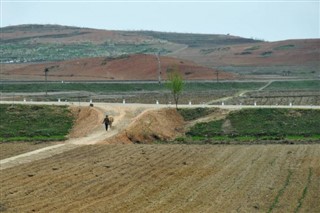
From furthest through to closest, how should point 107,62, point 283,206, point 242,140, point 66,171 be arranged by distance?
1. point 107,62
2. point 242,140
3. point 66,171
4. point 283,206

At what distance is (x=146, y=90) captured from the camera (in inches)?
3563

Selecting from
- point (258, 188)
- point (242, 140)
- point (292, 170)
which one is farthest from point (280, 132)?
point (258, 188)

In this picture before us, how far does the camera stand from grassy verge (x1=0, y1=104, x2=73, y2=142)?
49.3m

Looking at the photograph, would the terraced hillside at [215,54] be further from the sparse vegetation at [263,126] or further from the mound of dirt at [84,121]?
the mound of dirt at [84,121]

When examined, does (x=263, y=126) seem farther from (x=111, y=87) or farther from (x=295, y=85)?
(x=295, y=85)

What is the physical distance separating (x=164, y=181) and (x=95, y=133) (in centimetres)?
1761

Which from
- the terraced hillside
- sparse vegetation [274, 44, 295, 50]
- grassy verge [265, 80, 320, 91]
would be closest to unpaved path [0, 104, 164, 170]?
grassy verge [265, 80, 320, 91]

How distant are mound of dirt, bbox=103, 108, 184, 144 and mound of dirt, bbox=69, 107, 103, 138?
3051 millimetres

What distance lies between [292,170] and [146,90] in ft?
195

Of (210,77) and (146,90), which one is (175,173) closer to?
(146,90)

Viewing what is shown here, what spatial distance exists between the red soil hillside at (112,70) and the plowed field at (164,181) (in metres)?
71.8

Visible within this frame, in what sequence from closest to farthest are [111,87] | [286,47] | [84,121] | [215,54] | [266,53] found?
[84,121], [111,87], [266,53], [286,47], [215,54]

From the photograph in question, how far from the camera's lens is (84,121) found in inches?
2085

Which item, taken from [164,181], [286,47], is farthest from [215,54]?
[164,181]
